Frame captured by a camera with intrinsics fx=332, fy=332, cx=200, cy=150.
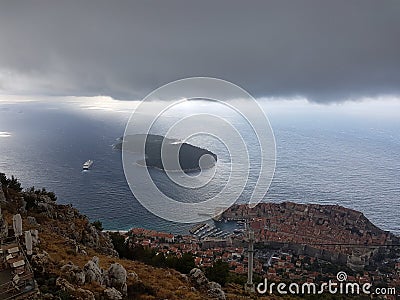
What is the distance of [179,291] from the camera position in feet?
15.5

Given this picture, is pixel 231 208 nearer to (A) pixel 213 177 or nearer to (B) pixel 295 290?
(A) pixel 213 177

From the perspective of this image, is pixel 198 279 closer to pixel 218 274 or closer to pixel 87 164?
pixel 218 274

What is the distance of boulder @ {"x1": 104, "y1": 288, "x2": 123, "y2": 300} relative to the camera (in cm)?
374

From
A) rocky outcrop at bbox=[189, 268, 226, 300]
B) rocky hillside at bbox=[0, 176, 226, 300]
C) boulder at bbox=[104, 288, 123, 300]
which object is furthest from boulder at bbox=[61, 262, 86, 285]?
rocky outcrop at bbox=[189, 268, 226, 300]

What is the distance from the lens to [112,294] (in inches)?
149

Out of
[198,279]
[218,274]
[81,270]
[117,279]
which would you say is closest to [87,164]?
[218,274]

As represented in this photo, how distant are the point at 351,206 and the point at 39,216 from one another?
25245 mm

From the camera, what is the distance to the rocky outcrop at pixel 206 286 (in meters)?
5.14

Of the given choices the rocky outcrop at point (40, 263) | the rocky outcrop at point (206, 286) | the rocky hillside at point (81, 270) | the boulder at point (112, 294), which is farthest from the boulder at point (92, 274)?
the rocky outcrop at point (206, 286)

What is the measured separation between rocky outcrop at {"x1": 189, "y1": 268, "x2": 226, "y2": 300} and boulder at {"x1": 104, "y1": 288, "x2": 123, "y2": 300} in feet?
5.53

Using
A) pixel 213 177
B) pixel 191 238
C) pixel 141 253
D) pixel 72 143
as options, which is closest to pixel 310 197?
pixel 213 177

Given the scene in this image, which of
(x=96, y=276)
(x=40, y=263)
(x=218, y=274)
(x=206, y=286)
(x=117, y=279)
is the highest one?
(x=40, y=263)

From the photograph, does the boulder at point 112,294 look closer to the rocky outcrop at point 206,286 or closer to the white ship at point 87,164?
the rocky outcrop at point 206,286

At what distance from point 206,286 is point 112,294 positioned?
6.72 ft
